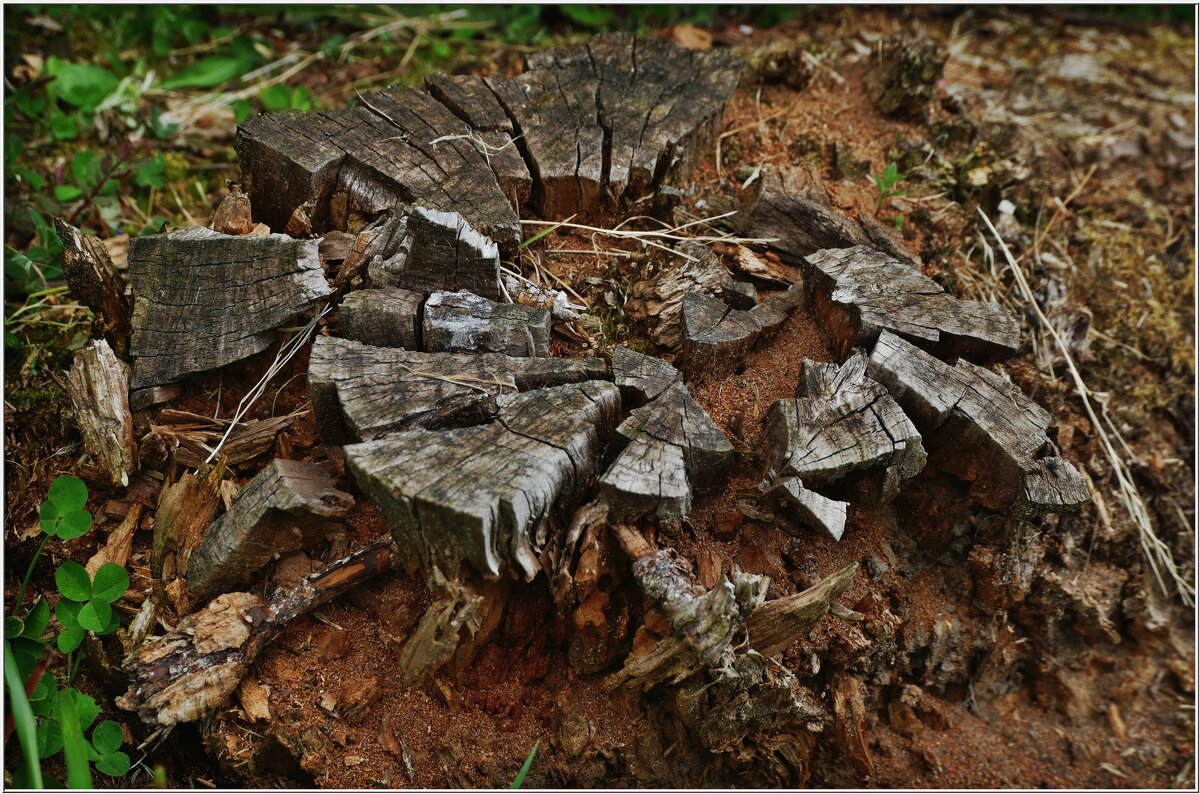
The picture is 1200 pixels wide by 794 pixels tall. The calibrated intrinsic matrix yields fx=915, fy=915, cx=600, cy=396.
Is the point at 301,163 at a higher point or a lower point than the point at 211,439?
higher

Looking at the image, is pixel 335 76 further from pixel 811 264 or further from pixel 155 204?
pixel 811 264

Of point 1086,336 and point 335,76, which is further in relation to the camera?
point 335,76

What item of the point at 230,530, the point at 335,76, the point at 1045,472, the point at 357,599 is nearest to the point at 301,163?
the point at 230,530

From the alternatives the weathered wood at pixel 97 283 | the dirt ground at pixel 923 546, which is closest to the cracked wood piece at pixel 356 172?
the dirt ground at pixel 923 546

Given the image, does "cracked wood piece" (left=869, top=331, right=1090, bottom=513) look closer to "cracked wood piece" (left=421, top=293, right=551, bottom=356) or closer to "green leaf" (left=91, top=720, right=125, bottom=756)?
"cracked wood piece" (left=421, top=293, right=551, bottom=356)

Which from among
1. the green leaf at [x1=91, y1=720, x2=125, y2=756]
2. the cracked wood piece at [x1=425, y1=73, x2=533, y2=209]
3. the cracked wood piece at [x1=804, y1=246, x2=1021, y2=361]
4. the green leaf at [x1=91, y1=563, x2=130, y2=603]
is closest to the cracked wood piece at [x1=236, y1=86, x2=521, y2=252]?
the cracked wood piece at [x1=425, y1=73, x2=533, y2=209]
